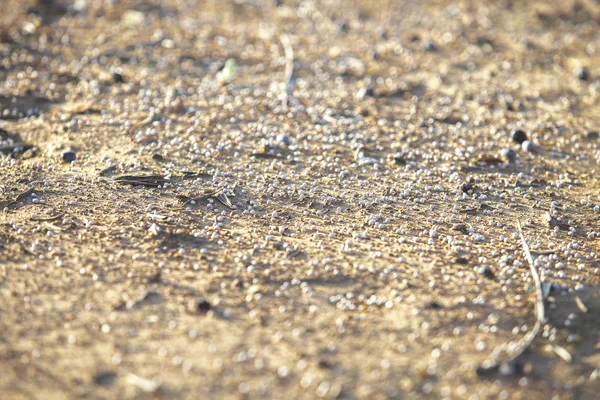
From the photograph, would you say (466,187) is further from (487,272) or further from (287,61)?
(287,61)

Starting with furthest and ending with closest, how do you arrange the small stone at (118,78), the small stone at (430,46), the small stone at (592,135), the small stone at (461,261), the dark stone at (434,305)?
the small stone at (430,46) < the small stone at (118,78) < the small stone at (592,135) < the small stone at (461,261) < the dark stone at (434,305)

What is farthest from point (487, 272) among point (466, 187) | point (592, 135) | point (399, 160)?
point (592, 135)

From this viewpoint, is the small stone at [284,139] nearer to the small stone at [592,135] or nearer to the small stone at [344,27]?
the small stone at [592,135]

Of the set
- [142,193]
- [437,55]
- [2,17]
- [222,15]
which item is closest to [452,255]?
[142,193]

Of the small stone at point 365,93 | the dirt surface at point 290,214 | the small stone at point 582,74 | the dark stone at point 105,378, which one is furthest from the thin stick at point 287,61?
the dark stone at point 105,378

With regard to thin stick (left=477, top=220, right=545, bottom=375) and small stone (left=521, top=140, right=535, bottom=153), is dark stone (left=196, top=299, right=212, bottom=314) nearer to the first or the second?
thin stick (left=477, top=220, right=545, bottom=375)

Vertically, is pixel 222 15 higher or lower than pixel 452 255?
higher

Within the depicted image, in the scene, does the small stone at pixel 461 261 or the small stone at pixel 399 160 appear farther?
the small stone at pixel 399 160

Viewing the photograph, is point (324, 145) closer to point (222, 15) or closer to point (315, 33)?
point (315, 33)
